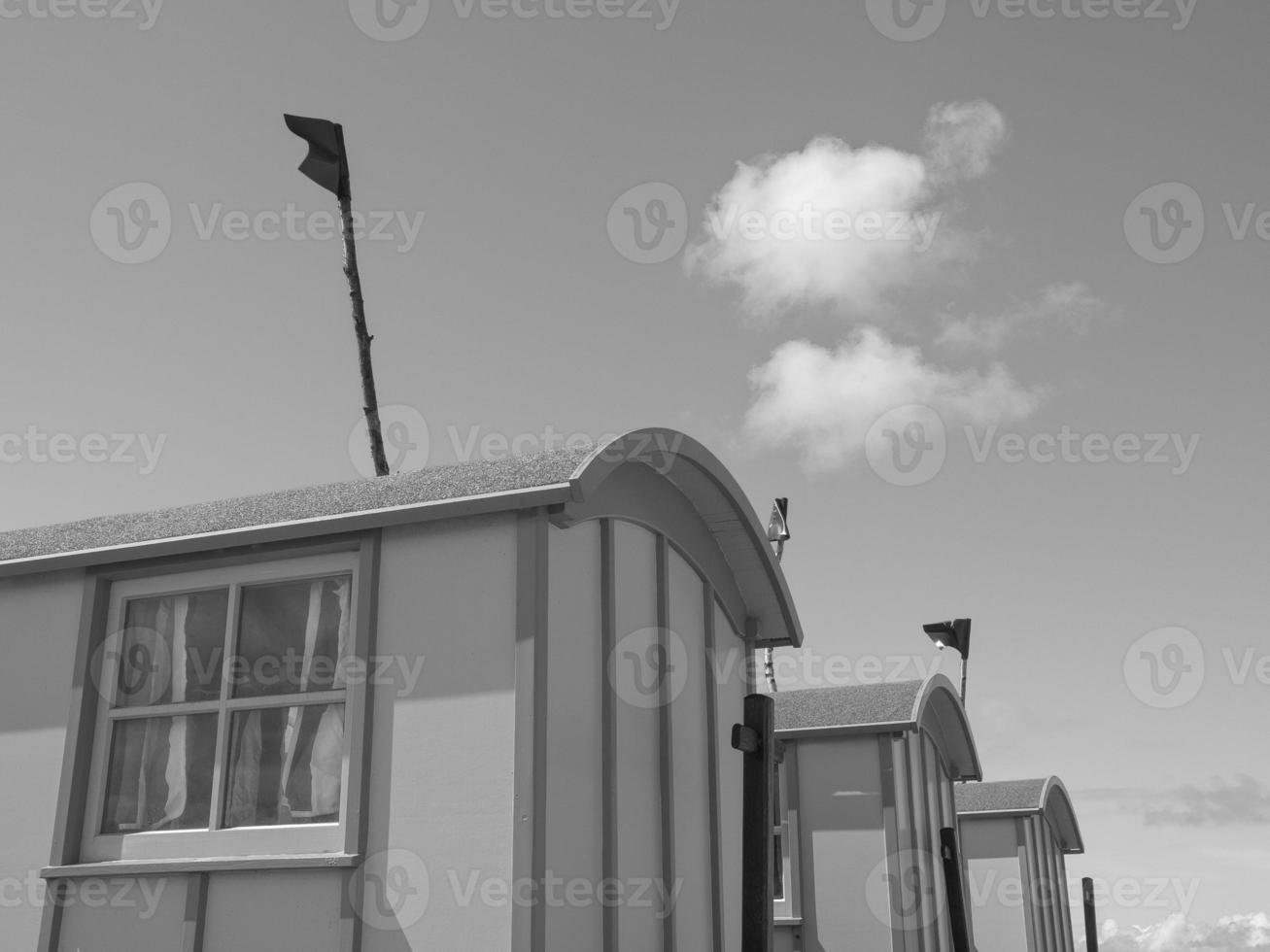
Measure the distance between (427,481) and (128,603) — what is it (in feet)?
7.73

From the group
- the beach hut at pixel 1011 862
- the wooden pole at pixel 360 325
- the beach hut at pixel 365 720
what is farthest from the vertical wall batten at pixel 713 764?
the beach hut at pixel 1011 862

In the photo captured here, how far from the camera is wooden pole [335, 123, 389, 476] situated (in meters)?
14.7

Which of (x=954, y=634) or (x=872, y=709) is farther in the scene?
(x=954, y=634)

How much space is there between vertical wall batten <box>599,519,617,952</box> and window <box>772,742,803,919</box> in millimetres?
6575

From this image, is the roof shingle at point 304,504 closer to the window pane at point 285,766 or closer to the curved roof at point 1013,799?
the window pane at point 285,766

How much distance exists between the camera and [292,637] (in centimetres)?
740

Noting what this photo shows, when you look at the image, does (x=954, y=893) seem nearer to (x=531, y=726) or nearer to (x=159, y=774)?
(x=531, y=726)

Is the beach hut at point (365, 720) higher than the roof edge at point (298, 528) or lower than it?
lower

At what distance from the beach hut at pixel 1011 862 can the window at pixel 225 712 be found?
1365 centimetres

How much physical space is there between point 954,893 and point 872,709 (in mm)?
2335

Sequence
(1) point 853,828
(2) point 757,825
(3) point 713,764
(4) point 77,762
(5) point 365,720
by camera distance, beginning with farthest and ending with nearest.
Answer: (1) point 853,828 < (3) point 713,764 < (4) point 77,762 < (2) point 757,825 < (5) point 365,720

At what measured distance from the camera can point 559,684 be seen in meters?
6.99

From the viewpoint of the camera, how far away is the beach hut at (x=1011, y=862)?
18.6 m

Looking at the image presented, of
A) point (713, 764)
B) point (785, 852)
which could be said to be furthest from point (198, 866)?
point (785, 852)
